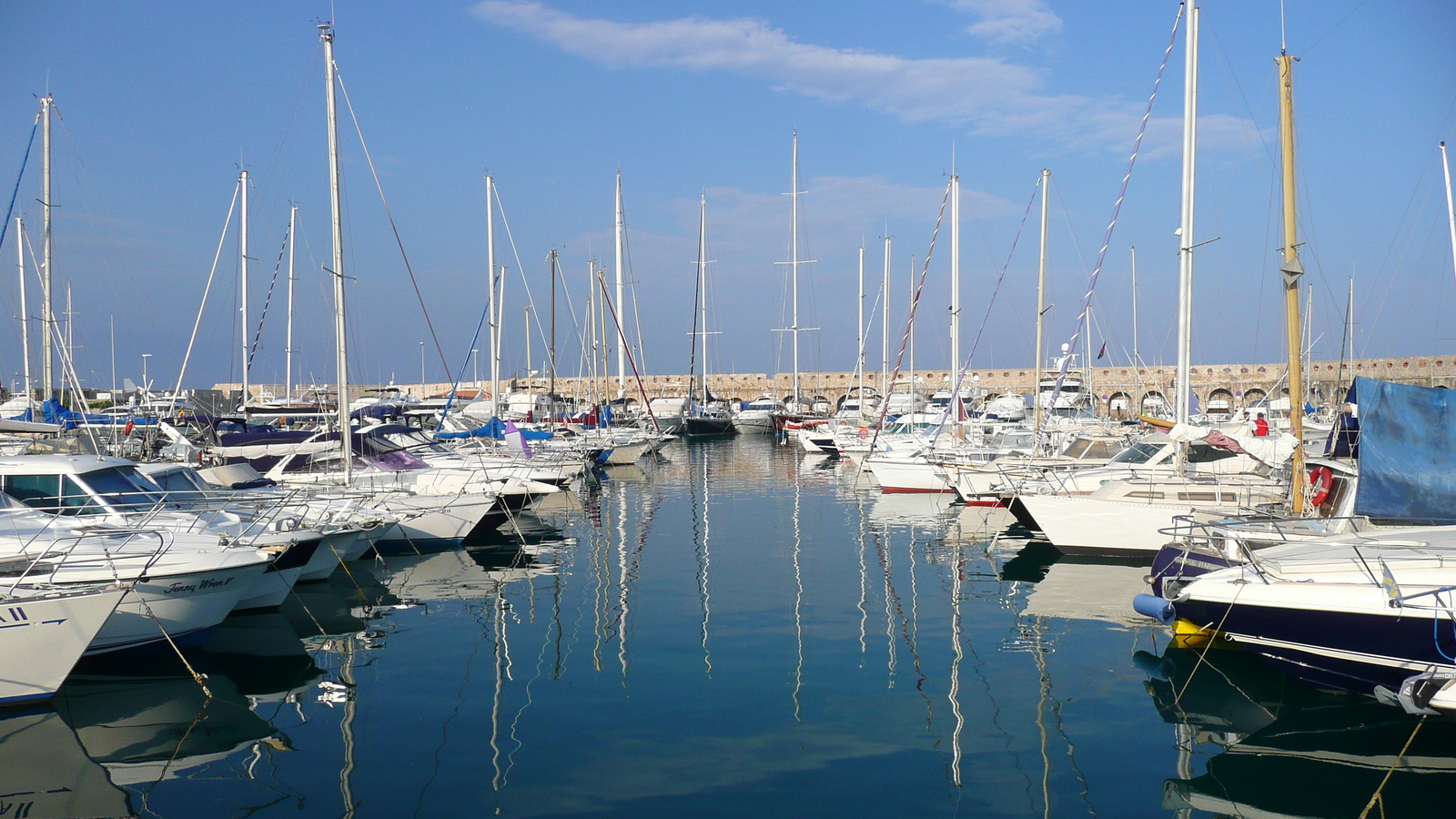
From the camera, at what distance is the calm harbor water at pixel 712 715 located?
7355 millimetres

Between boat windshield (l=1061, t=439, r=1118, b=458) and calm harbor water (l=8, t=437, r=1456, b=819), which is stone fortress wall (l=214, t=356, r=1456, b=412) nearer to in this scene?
boat windshield (l=1061, t=439, r=1118, b=458)

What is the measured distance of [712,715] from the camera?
9.09m

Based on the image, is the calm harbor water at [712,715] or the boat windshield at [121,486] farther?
the boat windshield at [121,486]

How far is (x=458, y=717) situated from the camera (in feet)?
29.8

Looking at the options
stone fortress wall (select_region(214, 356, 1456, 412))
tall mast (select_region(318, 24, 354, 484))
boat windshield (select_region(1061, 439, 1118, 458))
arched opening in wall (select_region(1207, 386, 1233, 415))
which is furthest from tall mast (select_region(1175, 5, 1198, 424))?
arched opening in wall (select_region(1207, 386, 1233, 415))

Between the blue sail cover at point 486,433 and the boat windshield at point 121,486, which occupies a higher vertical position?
the boat windshield at point 121,486

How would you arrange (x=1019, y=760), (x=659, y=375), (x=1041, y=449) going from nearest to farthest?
(x=1019, y=760) → (x=1041, y=449) → (x=659, y=375)

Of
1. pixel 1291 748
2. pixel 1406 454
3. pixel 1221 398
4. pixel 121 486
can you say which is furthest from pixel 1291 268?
pixel 1221 398

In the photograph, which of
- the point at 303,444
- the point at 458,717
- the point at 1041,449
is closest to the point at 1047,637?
the point at 458,717

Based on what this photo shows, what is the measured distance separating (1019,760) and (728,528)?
13520 millimetres

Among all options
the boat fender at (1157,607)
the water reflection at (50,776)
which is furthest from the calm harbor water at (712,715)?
the boat fender at (1157,607)

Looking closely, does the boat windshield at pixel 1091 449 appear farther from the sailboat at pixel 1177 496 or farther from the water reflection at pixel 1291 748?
the water reflection at pixel 1291 748

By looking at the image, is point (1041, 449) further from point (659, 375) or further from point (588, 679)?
point (659, 375)

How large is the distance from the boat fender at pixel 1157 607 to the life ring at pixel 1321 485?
4412mm
